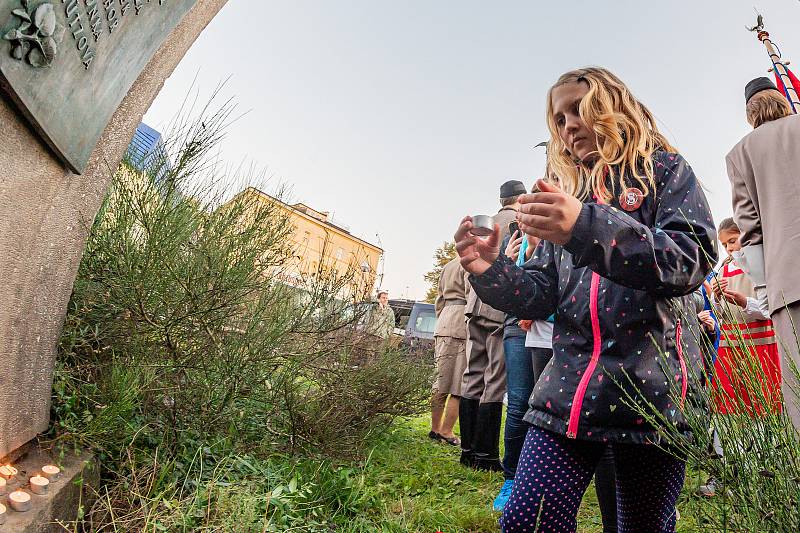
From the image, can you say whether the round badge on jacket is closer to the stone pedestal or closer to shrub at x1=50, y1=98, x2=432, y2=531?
shrub at x1=50, y1=98, x2=432, y2=531

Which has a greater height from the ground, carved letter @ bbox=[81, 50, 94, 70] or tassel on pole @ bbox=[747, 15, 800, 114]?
tassel on pole @ bbox=[747, 15, 800, 114]

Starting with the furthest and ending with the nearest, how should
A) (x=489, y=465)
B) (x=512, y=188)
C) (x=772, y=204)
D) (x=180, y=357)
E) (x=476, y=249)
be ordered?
(x=512, y=188) → (x=489, y=465) → (x=180, y=357) → (x=772, y=204) → (x=476, y=249)

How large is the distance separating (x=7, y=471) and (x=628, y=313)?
6.22 feet

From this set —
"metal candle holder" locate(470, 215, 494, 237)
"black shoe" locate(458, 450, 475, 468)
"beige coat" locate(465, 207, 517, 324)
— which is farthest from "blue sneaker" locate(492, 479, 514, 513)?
"metal candle holder" locate(470, 215, 494, 237)

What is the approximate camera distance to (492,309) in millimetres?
4023

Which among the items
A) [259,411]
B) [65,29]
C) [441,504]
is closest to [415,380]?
[441,504]

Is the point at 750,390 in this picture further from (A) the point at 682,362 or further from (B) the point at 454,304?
(B) the point at 454,304

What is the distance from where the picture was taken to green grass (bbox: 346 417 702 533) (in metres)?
2.66

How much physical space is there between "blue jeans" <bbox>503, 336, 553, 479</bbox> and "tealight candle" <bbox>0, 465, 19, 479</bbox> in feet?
7.42

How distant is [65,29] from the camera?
1.43m

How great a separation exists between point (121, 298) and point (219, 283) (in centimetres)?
37

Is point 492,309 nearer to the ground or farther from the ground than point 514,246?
nearer to the ground

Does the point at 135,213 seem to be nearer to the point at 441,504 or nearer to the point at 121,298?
the point at 121,298

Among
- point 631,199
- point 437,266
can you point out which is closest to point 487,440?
point 631,199
